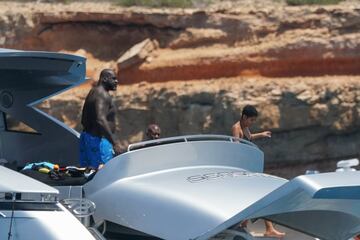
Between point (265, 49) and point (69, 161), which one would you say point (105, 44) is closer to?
point (265, 49)

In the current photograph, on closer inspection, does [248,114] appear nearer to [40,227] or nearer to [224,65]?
[40,227]

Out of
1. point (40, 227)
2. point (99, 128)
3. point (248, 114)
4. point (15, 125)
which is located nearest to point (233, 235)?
point (40, 227)

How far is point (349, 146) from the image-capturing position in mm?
18656

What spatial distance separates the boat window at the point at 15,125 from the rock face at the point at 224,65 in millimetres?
8798

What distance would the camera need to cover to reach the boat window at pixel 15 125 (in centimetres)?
953

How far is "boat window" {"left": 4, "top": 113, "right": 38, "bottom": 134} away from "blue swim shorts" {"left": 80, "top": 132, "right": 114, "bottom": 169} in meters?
1.28

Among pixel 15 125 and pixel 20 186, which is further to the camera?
pixel 15 125

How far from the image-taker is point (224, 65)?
20.2 meters

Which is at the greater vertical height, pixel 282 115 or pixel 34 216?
pixel 34 216

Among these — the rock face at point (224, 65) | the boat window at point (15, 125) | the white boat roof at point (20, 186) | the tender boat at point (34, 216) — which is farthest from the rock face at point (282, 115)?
the tender boat at point (34, 216)

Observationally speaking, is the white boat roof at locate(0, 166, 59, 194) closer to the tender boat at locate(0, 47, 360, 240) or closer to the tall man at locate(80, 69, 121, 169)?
the tender boat at locate(0, 47, 360, 240)

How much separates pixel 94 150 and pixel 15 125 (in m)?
2.29

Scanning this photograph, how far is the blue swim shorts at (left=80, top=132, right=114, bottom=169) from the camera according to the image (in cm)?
812

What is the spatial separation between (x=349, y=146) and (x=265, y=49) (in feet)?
9.03
